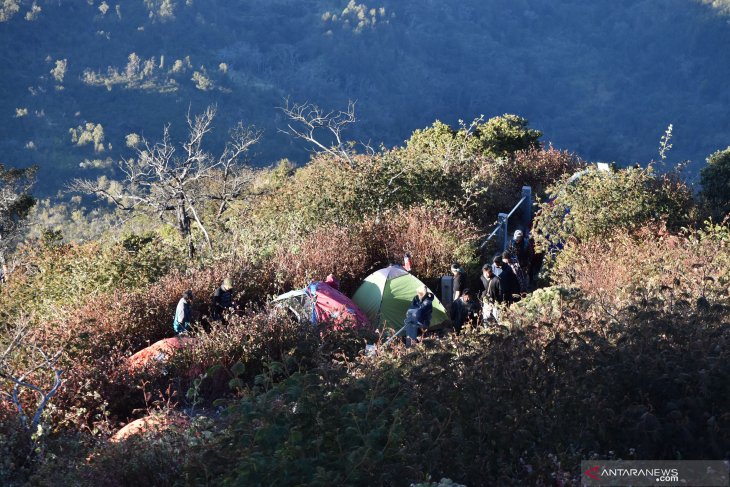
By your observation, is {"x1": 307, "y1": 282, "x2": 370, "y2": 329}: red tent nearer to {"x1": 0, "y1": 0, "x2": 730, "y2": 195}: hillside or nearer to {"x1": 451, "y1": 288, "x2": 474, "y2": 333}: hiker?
{"x1": 451, "y1": 288, "x2": 474, "y2": 333}: hiker

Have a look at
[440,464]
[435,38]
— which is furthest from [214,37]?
[440,464]

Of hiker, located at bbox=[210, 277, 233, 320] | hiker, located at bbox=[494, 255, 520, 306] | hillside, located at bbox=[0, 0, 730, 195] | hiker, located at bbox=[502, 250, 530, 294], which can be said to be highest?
hillside, located at bbox=[0, 0, 730, 195]

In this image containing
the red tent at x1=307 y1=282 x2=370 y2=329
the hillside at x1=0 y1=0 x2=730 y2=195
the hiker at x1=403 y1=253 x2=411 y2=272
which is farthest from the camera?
the hillside at x1=0 y1=0 x2=730 y2=195

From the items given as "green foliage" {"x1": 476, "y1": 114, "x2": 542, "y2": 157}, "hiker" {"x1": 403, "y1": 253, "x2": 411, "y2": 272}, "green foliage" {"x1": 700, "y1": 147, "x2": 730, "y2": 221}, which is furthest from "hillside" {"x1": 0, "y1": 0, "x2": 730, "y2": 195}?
"hiker" {"x1": 403, "y1": 253, "x2": 411, "y2": 272}

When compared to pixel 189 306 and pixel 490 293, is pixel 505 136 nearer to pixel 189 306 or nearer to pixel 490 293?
pixel 490 293

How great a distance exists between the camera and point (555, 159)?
19891 mm

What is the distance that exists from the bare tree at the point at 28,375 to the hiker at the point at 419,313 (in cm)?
413

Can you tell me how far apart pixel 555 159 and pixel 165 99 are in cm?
7712

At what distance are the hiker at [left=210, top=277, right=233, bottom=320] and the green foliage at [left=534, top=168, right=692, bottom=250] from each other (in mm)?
5517

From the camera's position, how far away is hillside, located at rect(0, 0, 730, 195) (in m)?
84.4

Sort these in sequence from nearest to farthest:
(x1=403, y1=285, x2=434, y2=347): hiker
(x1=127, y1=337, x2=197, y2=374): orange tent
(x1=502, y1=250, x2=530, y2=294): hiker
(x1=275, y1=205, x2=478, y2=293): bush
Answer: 1. (x1=127, y1=337, x2=197, y2=374): orange tent
2. (x1=403, y1=285, x2=434, y2=347): hiker
3. (x1=502, y1=250, x2=530, y2=294): hiker
4. (x1=275, y1=205, x2=478, y2=293): bush

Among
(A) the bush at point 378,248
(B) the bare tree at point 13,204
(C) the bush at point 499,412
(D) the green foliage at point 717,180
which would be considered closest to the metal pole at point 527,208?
(A) the bush at point 378,248

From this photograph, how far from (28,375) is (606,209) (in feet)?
30.8

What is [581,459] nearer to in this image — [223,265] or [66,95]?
[223,265]
